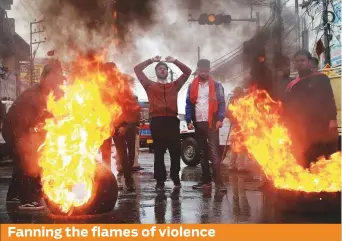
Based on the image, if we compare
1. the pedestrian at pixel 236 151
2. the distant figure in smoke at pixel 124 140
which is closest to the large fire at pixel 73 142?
the distant figure in smoke at pixel 124 140

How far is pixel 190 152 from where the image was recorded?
11.2 m

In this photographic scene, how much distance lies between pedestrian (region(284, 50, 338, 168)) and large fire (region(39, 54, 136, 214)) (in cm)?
230

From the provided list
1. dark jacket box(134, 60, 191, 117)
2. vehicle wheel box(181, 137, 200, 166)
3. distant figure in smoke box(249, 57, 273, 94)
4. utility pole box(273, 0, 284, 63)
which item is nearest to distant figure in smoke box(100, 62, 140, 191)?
dark jacket box(134, 60, 191, 117)

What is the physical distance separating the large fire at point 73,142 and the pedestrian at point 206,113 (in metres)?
1.78

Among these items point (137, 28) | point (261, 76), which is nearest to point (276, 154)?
point (261, 76)

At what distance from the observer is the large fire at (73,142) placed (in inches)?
179

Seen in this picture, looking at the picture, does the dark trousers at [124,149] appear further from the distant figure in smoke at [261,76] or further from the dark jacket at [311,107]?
the dark jacket at [311,107]

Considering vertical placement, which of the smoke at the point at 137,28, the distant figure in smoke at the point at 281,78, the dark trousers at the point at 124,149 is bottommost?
the dark trousers at the point at 124,149

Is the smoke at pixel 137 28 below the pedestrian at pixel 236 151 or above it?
above

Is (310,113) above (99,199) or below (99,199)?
above

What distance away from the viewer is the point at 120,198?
5695 mm

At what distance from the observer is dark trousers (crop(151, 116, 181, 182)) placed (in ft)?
21.5

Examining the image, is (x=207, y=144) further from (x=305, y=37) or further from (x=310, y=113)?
(x=305, y=37)

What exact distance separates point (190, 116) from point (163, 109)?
47 centimetres
